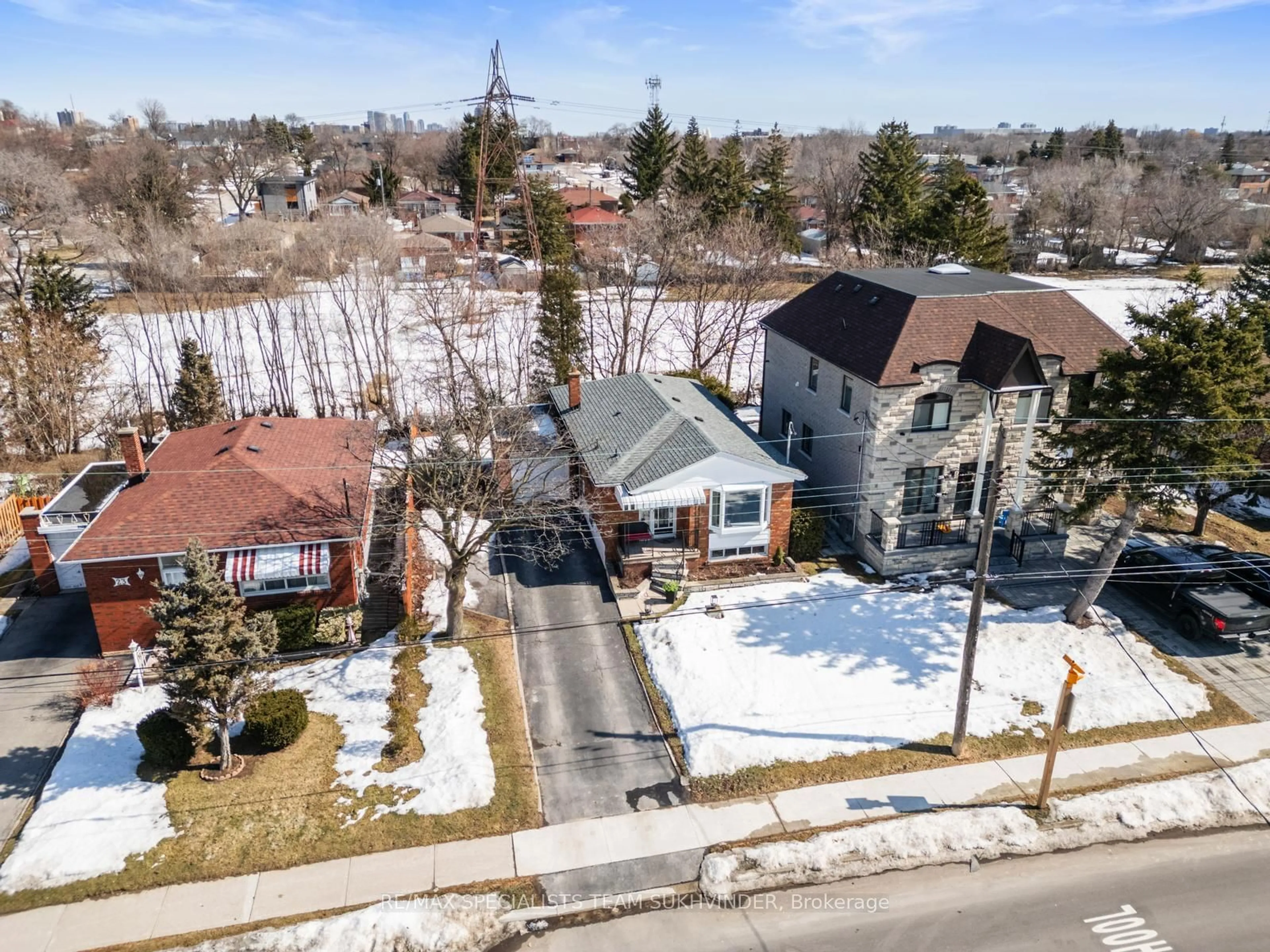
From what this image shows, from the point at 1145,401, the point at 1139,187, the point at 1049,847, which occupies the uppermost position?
the point at 1139,187

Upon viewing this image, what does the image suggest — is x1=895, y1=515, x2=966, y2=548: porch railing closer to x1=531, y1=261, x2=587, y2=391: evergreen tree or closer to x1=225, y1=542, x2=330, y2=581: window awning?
x1=225, y1=542, x2=330, y2=581: window awning

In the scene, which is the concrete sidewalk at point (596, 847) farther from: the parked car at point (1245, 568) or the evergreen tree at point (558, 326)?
the evergreen tree at point (558, 326)

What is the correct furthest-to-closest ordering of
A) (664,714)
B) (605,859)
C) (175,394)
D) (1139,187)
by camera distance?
(1139,187) → (175,394) → (664,714) → (605,859)

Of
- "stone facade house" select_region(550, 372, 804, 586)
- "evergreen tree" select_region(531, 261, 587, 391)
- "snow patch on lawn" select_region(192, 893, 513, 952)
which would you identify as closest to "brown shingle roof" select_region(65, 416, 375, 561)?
"stone facade house" select_region(550, 372, 804, 586)

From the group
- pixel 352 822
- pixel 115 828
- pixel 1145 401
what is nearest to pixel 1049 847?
pixel 1145 401

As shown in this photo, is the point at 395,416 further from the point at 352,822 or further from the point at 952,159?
the point at 952,159

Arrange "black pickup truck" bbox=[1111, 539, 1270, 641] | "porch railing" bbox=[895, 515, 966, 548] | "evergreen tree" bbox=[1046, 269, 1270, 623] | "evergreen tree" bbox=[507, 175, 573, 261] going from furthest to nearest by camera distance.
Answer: "evergreen tree" bbox=[507, 175, 573, 261] < "porch railing" bbox=[895, 515, 966, 548] < "black pickup truck" bbox=[1111, 539, 1270, 641] < "evergreen tree" bbox=[1046, 269, 1270, 623]

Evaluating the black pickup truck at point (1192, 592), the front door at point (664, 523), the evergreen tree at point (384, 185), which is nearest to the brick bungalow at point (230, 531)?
the front door at point (664, 523)
